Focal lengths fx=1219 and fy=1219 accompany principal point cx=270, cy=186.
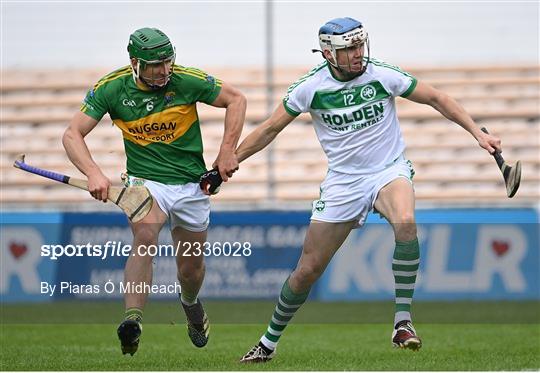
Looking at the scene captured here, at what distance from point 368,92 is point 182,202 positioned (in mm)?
1386

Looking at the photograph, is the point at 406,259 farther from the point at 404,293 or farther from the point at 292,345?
the point at 292,345

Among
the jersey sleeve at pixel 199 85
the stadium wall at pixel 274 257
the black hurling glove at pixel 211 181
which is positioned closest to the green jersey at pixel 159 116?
the jersey sleeve at pixel 199 85

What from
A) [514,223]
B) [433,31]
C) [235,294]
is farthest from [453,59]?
[235,294]

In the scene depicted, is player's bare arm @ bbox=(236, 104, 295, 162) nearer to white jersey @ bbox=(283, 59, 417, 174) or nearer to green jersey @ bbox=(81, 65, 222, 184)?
white jersey @ bbox=(283, 59, 417, 174)

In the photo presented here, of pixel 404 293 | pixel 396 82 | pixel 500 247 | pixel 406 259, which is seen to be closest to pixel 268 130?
pixel 396 82

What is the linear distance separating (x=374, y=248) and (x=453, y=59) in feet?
12.7

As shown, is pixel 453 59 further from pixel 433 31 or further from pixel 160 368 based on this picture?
pixel 160 368

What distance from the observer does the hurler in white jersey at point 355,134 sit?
718cm

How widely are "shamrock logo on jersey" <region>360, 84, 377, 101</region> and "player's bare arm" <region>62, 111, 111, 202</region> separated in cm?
162

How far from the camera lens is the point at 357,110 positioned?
24.0ft

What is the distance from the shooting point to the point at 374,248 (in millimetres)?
12867

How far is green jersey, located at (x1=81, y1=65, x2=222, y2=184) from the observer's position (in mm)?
7523

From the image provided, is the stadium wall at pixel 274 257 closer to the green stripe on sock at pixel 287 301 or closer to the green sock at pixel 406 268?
the green stripe on sock at pixel 287 301

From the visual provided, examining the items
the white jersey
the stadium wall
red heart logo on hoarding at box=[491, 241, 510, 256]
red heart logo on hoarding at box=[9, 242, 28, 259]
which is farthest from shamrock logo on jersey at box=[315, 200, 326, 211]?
red heart logo on hoarding at box=[9, 242, 28, 259]
